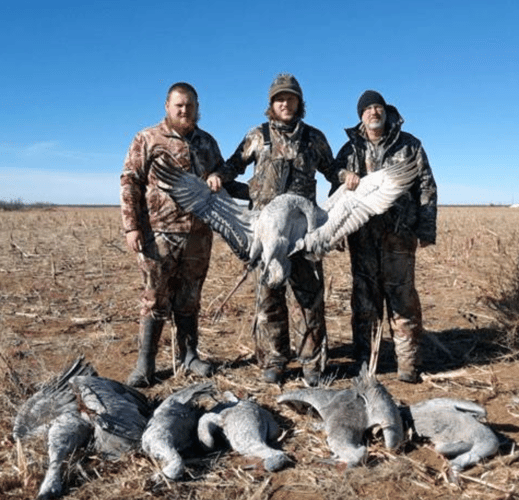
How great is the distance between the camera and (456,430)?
3982 mm

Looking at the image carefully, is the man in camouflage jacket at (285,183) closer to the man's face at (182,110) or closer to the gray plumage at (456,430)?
the man's face at (182,110)

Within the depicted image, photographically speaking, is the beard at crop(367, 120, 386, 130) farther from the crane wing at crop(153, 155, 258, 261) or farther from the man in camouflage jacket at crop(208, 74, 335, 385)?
the crane wing at crop(153, 155, 258, 261)

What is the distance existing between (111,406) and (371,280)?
2.69 meters

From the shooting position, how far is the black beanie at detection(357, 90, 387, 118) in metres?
5.06

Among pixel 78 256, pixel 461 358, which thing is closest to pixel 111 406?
pixel 461 358

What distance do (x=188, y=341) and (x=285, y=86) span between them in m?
2.57

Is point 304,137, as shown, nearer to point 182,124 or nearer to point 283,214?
point 283,214

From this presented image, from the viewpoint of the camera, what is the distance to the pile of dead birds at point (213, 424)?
12.4 ft

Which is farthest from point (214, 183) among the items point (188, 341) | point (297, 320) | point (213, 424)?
point (213, 424)

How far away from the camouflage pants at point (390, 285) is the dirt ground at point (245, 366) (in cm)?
40

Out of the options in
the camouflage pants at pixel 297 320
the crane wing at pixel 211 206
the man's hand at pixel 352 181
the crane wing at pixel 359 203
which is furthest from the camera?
the camouflage pants at pixel 297 320

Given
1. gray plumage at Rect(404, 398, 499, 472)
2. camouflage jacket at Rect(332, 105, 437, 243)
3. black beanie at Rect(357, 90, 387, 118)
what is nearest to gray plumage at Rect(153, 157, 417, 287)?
camouflage jacket at Rect(332, 105, 437, 243)

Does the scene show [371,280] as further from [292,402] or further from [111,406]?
[111,406]

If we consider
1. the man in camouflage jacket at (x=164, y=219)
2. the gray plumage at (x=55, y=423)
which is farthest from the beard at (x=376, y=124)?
the gray plumage at (x=55, y=423)
